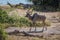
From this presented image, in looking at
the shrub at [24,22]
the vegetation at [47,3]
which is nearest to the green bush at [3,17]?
the shrub at [24,22]

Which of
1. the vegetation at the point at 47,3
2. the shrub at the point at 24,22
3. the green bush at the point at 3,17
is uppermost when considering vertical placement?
the green bush at the point at 3,17

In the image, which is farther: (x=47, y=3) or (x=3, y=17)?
(x=47, y=3)

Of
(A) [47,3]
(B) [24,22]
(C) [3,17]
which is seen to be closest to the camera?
(B) [24,22]

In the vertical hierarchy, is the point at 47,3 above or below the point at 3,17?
below

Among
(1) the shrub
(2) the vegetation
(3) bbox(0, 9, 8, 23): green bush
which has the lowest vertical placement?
(2) the vegetation

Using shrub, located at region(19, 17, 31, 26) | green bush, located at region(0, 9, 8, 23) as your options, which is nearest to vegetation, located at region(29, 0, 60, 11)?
green bush, located at region(0, 9, 8, 23)

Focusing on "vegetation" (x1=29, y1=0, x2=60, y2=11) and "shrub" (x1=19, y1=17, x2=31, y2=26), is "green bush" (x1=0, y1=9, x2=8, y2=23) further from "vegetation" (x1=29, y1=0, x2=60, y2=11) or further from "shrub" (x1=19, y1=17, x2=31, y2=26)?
"vegetation" (x1=29, y1=0, x2=60, y2=11)

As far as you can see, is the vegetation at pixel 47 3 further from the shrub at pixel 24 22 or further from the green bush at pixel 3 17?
the shrub at pixel 24 22

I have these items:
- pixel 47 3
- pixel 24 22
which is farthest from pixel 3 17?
pixel 47 3

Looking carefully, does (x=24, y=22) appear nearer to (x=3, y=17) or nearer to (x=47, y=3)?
(x=3, y=17)

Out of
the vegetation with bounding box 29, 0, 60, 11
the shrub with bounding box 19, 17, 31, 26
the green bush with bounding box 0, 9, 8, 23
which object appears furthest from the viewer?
the vegetation with bounding box 29, 0, 60, 11

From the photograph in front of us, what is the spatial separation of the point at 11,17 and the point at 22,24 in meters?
1.00

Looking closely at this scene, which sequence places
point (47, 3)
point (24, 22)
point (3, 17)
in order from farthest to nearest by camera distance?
point (47, 3) → point (3, 17) → point (24, 22)

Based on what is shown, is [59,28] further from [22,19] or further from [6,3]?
[6,3]
